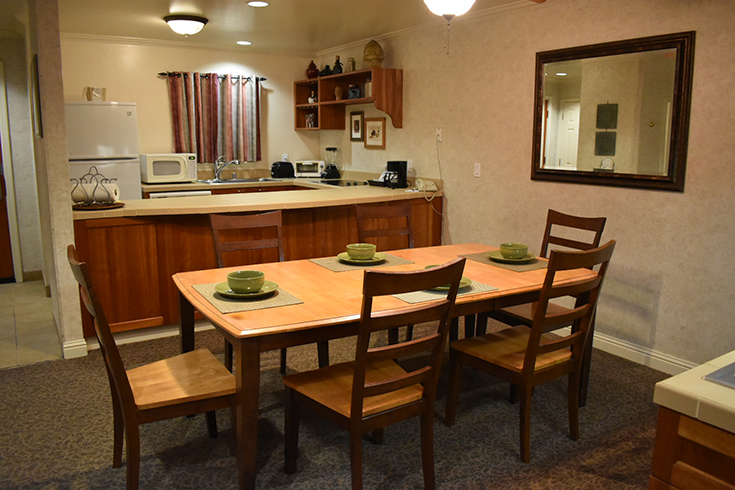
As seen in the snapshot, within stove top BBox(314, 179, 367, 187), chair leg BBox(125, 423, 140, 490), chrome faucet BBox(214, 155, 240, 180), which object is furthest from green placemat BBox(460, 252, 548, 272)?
chrome faucet BBox(214, 155, 240, 180)

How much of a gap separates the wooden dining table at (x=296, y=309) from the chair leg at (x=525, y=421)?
0.36 metres

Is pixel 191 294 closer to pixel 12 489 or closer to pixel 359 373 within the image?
pixel 359 373

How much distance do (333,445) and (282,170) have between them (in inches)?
176

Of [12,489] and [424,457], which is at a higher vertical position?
[424,457]

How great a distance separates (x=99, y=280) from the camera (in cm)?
356

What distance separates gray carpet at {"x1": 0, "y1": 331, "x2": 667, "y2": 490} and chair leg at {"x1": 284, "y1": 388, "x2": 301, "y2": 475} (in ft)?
0.18

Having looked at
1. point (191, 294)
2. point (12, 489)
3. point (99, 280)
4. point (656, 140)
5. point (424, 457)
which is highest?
point (656, 140)

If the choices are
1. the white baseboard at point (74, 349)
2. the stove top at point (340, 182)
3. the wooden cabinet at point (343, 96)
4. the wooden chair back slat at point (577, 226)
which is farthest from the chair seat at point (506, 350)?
the stove top at point (340, 182)

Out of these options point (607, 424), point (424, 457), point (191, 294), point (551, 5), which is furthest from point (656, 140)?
point (191, 294)

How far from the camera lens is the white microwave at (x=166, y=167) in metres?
5.56

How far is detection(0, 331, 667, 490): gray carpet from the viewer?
87.4 inches

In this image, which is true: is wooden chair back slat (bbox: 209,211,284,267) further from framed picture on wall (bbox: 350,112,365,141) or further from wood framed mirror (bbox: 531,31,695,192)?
framed picture on wall (bbox: 350,112,365,141)

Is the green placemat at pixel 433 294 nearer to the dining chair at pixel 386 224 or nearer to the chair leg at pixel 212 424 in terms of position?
the dining chair at pixel 386 224

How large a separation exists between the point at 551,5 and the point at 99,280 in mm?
3417
